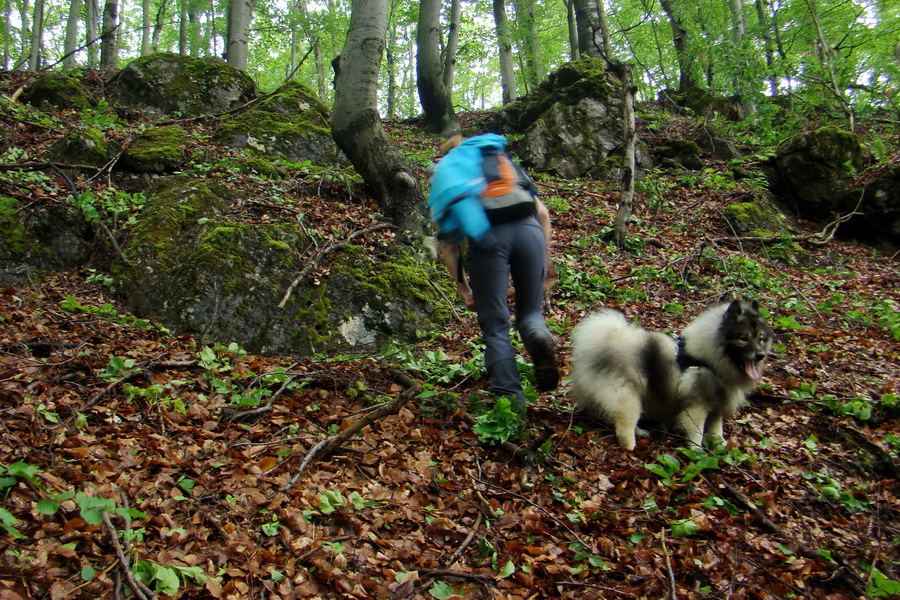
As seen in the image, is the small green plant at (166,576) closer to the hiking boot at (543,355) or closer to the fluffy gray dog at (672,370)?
the hiking boot at (543,355)

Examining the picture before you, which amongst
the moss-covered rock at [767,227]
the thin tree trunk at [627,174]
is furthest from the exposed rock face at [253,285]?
the moss-covered rock at [767,227]

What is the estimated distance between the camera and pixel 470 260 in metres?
3.48

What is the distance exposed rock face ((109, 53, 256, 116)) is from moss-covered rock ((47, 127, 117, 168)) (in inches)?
113

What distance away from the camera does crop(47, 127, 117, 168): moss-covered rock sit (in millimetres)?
6398

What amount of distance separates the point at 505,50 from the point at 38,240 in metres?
14.6

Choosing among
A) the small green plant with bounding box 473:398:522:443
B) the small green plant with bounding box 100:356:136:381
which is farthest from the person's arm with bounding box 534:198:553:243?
the small green plant with bounding box 100:356:136:381

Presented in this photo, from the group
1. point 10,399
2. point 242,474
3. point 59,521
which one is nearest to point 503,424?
point 242,474

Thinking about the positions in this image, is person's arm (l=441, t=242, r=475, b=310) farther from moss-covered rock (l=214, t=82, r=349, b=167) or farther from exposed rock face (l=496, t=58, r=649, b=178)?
exposed rock face (l=496, t=58, r=649, b=178)

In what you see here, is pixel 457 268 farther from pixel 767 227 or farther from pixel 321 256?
pixel 767 227

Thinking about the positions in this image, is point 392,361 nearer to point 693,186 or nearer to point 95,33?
point 693,186

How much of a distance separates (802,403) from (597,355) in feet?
6.42

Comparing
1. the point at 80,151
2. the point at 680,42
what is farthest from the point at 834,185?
the point at 80,151

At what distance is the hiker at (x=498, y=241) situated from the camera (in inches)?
129

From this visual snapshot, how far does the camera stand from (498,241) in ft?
11.0
